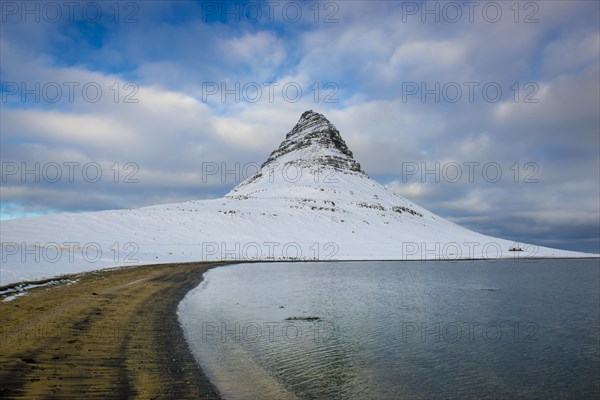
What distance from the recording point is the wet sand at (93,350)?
848 centimetres

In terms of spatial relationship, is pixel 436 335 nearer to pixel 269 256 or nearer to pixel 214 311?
pixel 214 311

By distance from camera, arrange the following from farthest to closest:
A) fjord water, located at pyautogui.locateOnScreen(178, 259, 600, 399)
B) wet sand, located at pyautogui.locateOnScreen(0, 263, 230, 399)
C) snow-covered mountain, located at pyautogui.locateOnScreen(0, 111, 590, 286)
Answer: snow-covered mountain, located at pyautogui.locateOnScreen(0, 111, 590, 286)
fjord water, located at pyautogui.locateOnScreen(178, 259, 600, 399)
wet sand, located at pyautogui.locateOnScreen(0, 263, 230, 399)

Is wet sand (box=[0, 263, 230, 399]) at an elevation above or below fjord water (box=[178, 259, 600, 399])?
above

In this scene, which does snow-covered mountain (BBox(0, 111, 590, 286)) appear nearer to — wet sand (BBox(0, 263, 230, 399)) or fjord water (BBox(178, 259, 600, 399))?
wet sand (BBox(0, 263, 230, 399))

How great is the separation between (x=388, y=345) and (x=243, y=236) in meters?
70.3

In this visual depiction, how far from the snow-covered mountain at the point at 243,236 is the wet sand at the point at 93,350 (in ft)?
28.8

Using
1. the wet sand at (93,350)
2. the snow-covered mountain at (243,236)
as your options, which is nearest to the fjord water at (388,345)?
the wet sand at (93,350)

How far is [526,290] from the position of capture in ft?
125

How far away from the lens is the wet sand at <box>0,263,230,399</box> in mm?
8484

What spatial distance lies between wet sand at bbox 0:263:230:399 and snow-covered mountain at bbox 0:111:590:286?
878cm

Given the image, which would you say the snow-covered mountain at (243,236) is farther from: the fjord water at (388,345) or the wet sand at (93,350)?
the fjord water at (388,345)

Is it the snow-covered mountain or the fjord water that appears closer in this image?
the fjord water

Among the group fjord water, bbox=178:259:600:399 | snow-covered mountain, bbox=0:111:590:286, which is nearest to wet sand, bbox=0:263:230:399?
fjord water, bbox=178:259:600:399

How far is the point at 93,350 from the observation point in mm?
11211
